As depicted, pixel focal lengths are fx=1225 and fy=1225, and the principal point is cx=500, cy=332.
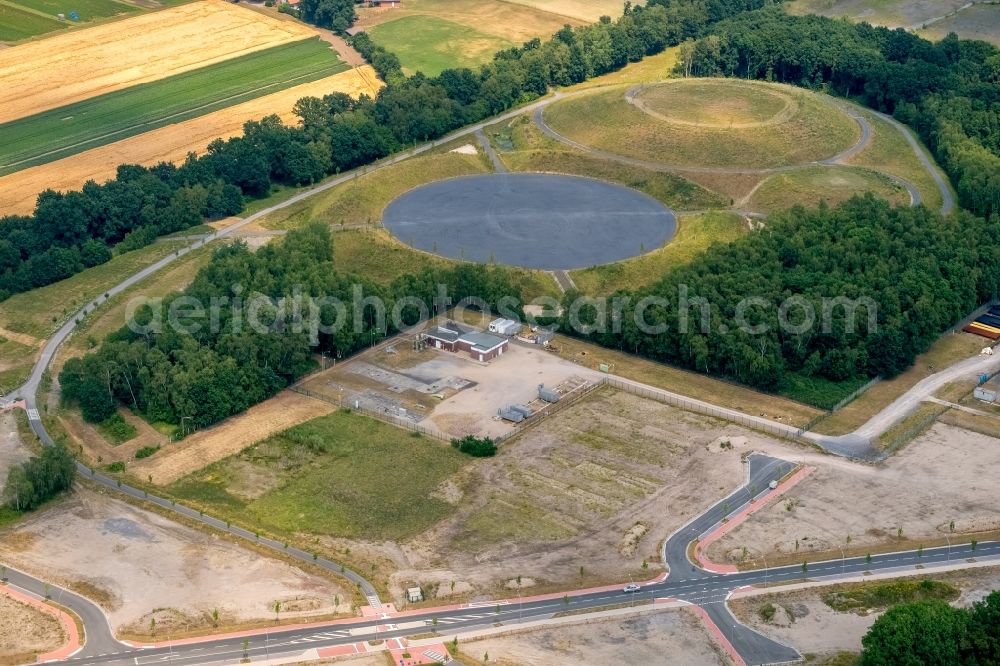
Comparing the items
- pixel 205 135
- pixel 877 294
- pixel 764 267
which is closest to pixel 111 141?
pixel 205 135

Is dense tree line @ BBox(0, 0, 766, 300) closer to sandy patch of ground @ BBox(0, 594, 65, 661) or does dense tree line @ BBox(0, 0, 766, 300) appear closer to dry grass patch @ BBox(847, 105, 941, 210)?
dry grass patch @ BBox(847, 105, 941, 210)

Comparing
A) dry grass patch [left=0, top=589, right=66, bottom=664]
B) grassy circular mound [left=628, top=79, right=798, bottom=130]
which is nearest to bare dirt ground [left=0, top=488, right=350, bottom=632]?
dry grass patch [left=0, top=589, right=66, bottom=664]

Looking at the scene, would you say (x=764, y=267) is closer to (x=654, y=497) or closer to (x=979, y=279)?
(x=979, y=279)

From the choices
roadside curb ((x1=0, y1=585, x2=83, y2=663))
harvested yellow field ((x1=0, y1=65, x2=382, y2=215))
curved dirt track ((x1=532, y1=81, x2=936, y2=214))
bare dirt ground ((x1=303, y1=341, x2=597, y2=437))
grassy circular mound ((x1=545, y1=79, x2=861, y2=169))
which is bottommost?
roadside curb ((x1=0, y1=585, x2=83, y2=663))

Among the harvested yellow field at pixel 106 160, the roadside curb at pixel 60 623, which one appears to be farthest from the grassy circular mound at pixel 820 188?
the roadside curb at pixel 60 623

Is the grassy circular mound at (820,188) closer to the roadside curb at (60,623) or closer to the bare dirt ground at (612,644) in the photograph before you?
the bare dirt ground at (612,644)

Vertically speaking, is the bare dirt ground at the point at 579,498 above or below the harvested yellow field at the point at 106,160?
below
